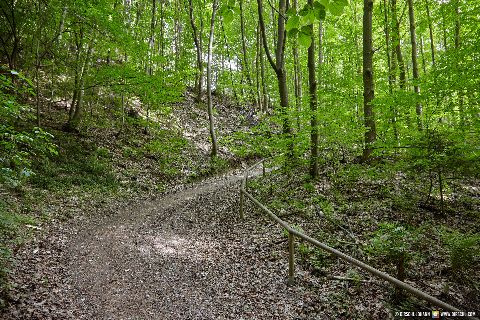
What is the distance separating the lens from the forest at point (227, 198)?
519 centimetres

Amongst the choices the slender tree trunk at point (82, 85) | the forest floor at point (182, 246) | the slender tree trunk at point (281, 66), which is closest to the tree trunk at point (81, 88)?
the slender tree trunk at point (82, 85)

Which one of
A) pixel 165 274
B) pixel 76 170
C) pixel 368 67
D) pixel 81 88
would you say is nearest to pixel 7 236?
pixel 165 274

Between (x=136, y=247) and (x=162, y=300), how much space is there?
2.80 meters

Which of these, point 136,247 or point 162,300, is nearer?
point 162,300

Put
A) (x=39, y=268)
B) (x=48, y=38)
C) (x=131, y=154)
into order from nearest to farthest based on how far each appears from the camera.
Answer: (x=39, y=268)
(x=48, y=38)
(x=131, y=154)

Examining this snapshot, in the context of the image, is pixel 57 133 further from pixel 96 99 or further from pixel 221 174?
pixel 221 174

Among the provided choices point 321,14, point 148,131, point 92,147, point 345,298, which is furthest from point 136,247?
point 148,131

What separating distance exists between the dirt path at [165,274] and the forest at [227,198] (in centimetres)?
4

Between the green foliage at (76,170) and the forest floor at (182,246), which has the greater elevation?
the green foliage at (76,170)

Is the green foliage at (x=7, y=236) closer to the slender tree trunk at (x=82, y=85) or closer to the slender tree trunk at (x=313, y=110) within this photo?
the slender tree trunk at (x=82, y=85)

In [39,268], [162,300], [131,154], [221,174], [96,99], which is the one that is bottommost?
[162,300]

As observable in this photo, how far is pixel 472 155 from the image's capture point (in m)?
7.37

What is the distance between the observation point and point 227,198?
42.1 feet

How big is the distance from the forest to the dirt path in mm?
40
